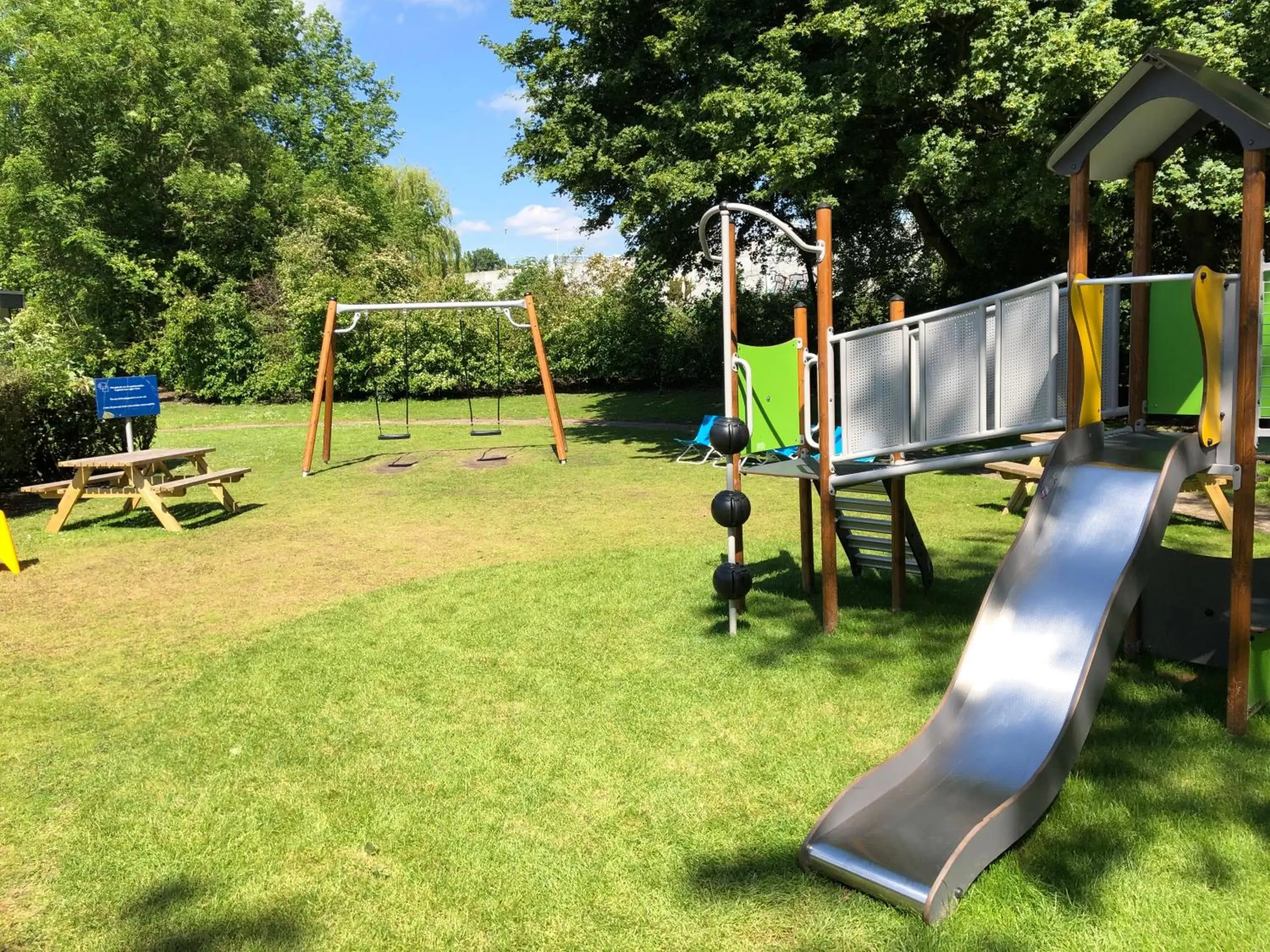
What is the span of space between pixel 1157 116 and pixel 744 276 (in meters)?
21.1

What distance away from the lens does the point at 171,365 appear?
83.3 ft

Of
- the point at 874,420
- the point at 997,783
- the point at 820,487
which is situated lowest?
the point at 997,783

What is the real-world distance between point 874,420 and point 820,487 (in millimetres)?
519

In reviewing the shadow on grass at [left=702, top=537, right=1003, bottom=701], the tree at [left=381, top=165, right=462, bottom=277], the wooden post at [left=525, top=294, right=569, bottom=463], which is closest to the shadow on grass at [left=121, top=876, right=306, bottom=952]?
the shadow on grass at [left=702, top=537, right=1003, bottom=701]

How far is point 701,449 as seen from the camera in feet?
46.8

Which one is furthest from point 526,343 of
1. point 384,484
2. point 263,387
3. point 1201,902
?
point 1201,902

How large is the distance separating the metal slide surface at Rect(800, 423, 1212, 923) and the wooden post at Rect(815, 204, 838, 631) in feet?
4.44

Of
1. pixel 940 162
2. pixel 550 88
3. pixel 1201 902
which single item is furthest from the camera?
pixel 550 88

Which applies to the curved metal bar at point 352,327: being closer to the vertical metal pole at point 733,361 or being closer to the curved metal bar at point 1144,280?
the vertical metal pole at point 733,361

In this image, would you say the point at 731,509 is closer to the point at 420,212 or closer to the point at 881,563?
the point at 881,563

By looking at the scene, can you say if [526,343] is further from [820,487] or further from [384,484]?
[820,487]

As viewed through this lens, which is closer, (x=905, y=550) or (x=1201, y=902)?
(x=1201, y=902)

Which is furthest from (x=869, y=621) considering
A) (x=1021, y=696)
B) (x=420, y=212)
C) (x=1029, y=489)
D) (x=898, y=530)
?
(x=420, y=212)

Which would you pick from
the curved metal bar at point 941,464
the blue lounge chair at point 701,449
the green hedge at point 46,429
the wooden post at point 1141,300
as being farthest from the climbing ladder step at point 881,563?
the green hedge at point 46,429
